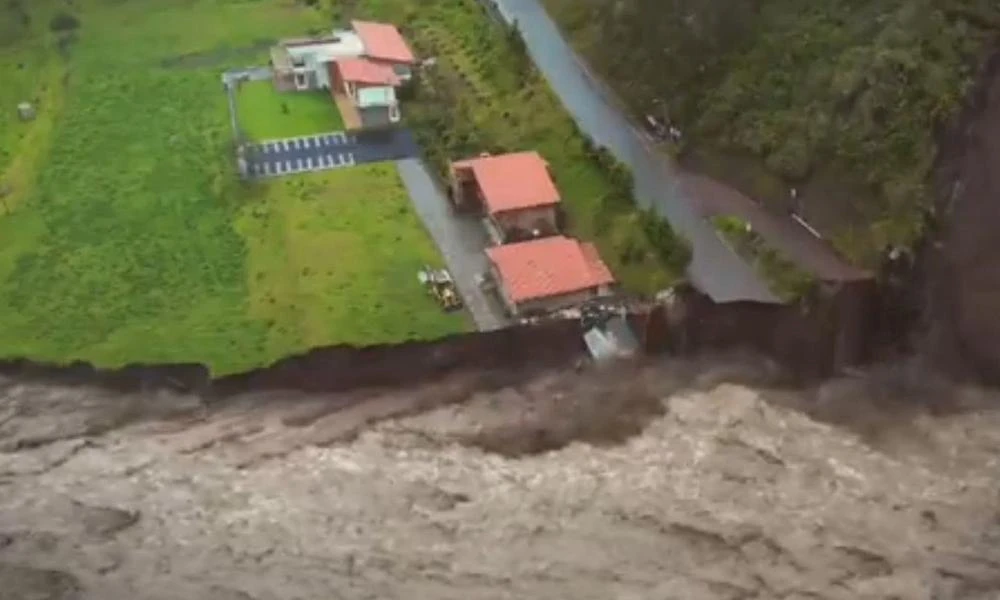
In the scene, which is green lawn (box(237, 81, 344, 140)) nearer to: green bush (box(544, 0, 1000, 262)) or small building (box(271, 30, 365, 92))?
small building (box(271, 30, 365, 92))

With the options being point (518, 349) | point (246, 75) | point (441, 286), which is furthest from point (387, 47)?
point (518, 349)

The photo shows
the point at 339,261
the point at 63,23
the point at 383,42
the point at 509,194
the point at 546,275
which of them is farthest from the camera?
the point at 63,23

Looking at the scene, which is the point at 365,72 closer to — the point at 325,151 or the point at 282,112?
the point at 282,112

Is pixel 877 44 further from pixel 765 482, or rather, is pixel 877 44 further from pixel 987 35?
pixel 765 482

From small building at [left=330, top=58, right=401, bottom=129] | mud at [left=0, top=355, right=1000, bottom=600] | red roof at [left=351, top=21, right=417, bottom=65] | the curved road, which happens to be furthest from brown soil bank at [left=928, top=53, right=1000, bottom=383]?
red roof at [left=351, top=21, right=417, bottom=65]

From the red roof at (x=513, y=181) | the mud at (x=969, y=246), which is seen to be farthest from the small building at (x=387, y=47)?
the mud at (x=969, y=246)

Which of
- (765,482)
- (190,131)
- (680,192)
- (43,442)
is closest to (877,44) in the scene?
(680,192)
